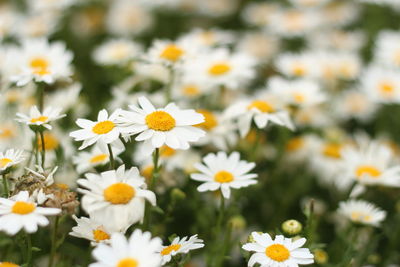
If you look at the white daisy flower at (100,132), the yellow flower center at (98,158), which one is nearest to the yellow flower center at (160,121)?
the white daisy flower at (100,132)

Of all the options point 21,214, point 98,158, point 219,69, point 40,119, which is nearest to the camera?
point 21,214

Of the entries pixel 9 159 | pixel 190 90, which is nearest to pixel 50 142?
pixel 9 159

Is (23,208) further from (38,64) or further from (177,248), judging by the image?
(38,64)

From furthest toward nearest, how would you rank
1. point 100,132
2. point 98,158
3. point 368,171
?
point 368,171 < point 98,158 < point 100,132

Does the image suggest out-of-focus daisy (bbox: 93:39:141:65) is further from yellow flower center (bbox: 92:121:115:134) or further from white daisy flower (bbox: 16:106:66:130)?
yellow flower center (bbox: 92:121:115:134)

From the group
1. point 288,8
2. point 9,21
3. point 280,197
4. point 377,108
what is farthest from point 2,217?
point 288,8

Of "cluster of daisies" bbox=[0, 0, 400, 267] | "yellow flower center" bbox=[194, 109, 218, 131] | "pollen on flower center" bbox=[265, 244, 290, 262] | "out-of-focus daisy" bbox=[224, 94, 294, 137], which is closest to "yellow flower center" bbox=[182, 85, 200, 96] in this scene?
"cluster of daisies" bbox=[0, 0, 400, 267]
